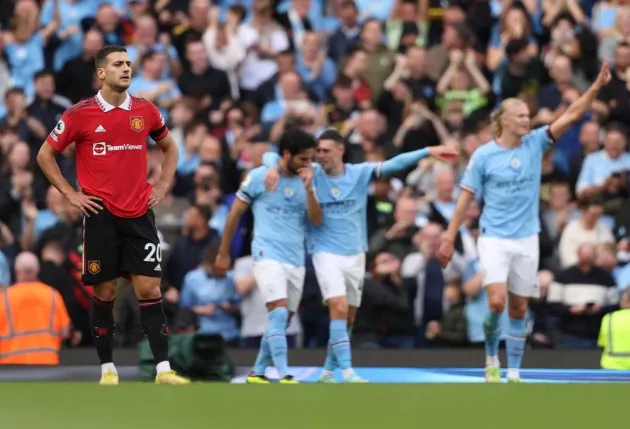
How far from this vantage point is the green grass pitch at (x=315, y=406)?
670 centimetres

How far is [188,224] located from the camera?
604 inches

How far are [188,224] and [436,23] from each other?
15.4 ft

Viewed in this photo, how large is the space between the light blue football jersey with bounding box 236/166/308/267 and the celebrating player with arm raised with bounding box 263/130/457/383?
0.18 m

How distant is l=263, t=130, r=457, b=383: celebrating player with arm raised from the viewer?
38.7ft

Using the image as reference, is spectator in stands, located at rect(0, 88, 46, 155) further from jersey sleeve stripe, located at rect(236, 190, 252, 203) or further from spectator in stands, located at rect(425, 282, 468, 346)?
jersey sleeve stripe, located at rect(236, 190, 252, 203)

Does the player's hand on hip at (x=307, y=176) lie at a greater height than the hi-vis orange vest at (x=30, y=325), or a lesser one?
greater

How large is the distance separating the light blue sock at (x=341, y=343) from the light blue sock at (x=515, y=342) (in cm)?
126

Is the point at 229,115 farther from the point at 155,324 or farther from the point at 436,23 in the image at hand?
the point at 155,324

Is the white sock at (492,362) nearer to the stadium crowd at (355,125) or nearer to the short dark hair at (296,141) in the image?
the short dark hair at (296,141)

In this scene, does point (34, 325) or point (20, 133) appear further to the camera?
point (20, 133)

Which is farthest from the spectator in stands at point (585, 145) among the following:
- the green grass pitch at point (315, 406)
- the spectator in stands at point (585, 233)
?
the green grass pitch at point (315, 406)

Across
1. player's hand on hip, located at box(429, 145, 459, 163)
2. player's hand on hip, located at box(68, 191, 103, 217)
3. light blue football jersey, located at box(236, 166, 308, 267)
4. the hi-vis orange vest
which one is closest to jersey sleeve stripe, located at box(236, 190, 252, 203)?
light blue football jersey, located at box(236, 166, 308, 267)

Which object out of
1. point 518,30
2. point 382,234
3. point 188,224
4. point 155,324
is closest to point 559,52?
point 518,30

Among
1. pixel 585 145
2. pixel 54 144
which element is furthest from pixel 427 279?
pixel 54 144
